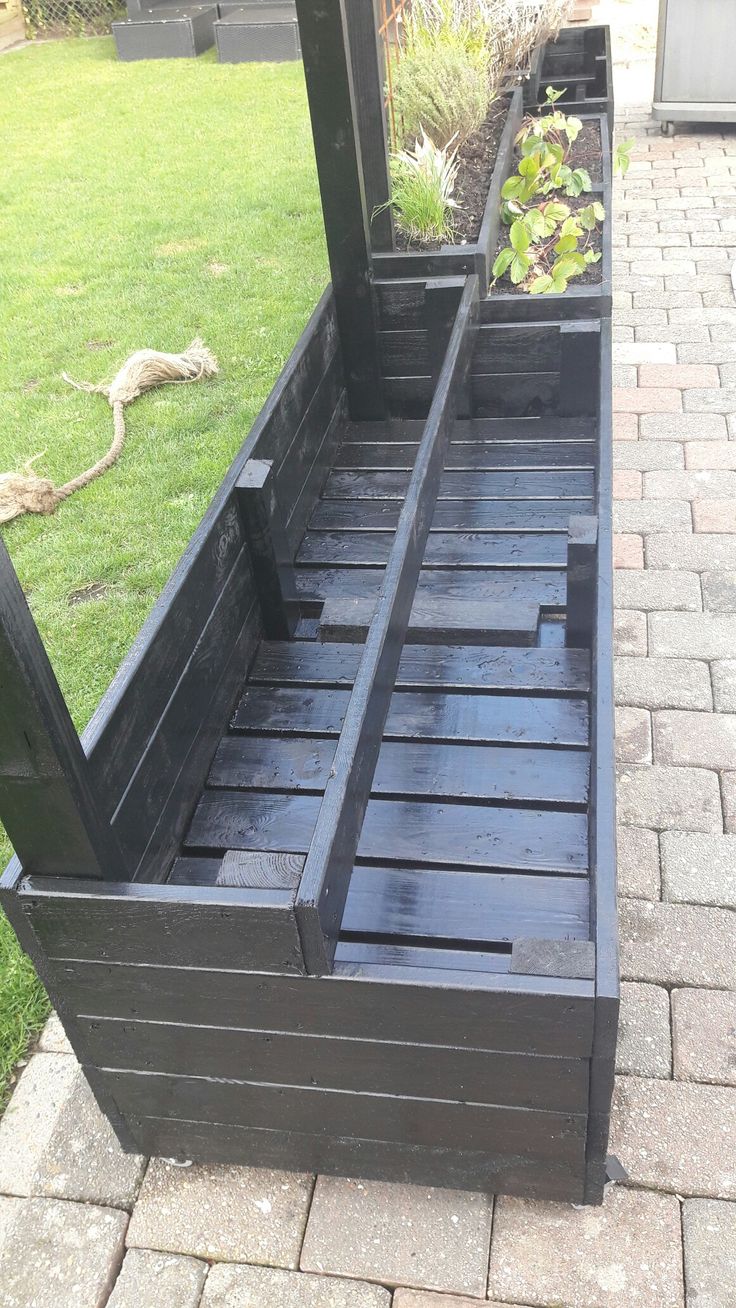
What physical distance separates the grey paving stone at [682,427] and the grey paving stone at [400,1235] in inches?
130

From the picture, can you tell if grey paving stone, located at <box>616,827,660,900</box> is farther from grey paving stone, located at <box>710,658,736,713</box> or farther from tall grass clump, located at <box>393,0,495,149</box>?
tall grass clump, located at <box>393,0,495,149</box>

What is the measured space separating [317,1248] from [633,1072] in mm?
734

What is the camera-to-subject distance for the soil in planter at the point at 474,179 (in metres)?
4.28

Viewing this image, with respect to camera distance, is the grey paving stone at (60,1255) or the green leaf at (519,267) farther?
the green leaf at (519,267)

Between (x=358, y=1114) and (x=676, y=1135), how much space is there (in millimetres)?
671

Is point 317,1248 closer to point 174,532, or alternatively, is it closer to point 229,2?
point 174,532

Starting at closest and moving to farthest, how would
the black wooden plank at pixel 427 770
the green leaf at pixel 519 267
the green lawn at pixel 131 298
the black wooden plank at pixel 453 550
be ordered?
the black wooden plank at pixel 427 770 → the black wooden plank at pixel 453 550 → the green lawn at pixel 131 298 → the green leaf at pixel 519 267

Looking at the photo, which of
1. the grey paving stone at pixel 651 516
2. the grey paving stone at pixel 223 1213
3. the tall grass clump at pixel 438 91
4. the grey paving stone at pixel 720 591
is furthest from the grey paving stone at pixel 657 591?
the tall grass clump at pixel 438 91

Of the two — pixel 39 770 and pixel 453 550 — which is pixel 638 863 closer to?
pixel 453 550

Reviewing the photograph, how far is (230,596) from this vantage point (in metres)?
2.70

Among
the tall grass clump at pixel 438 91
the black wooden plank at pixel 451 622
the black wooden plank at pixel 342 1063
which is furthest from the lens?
the tall grass clump at pixel 438 91

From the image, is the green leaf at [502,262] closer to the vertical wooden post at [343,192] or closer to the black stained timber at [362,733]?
the vertical wooden post at [343,192]

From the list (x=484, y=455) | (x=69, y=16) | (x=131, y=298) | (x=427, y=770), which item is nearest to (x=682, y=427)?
(x=484, y=455)

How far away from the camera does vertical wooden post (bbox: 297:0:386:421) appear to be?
322 cm
